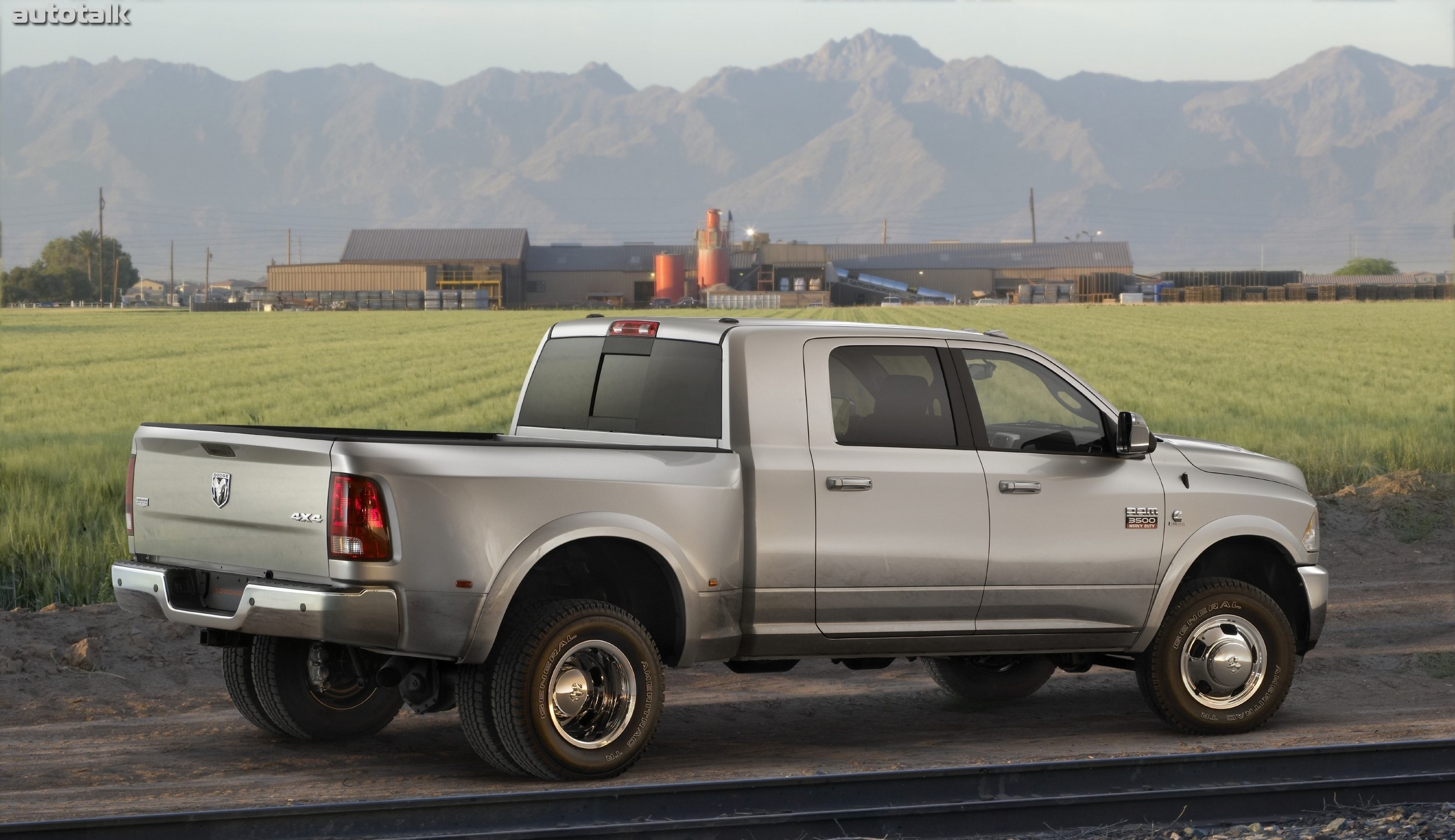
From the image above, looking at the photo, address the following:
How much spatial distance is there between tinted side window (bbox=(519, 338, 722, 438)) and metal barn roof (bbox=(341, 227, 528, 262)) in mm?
128324

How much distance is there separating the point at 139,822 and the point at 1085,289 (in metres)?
129

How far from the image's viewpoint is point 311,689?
818cm

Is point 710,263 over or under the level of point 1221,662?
over

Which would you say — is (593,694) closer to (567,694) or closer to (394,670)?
(567,694)

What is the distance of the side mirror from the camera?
809cm

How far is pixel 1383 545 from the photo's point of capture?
15.0 m

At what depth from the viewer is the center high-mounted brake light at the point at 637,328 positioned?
26.4 ft

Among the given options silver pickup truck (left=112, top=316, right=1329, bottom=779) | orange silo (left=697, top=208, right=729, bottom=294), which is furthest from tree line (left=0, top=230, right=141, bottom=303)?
silver pickup truck (left=112, top=316, right=1329, bottom=779)

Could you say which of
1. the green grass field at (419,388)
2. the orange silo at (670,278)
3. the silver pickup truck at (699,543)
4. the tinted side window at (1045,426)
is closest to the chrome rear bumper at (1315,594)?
the silver pickup truck at (699,543)

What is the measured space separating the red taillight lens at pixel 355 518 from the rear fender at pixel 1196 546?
408cm

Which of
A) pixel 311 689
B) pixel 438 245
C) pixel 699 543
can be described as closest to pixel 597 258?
pixel 438 245

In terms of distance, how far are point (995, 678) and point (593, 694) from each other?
10.9ft

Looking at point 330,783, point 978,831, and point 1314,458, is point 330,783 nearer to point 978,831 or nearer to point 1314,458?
point 978,831

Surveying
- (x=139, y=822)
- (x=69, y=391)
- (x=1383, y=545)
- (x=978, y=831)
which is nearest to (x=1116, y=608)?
(x=978, y=831)
